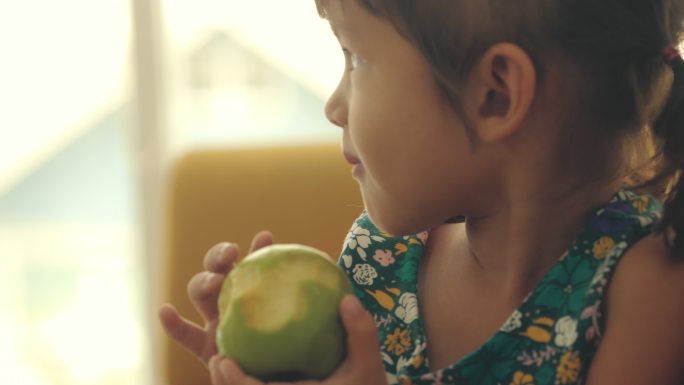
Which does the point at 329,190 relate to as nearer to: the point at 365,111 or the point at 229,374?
A: the point at 365,111

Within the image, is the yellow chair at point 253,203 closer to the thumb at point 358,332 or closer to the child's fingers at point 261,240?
the child's fingers at point 261,240

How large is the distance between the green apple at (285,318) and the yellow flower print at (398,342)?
21cm

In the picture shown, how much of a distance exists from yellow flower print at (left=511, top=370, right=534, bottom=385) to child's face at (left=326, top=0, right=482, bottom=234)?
0.17 meters

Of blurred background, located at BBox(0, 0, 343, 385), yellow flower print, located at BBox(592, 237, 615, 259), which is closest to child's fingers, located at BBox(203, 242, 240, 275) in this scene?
yellow flower print, located at BBox(592, 237, 615, 259)

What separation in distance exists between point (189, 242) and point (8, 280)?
1.28 metres

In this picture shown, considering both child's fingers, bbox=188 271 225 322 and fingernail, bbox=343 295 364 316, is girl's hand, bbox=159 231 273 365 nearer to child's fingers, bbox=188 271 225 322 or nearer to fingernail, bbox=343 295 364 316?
child's fingers, bbox=188 271 225 322

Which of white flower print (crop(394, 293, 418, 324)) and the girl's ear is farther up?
the girl's ear

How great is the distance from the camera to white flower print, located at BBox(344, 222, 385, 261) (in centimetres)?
106

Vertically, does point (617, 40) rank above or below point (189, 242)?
above

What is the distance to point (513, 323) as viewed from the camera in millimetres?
877

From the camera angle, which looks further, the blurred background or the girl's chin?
the blurred background

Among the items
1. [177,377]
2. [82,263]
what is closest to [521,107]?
[177,377]

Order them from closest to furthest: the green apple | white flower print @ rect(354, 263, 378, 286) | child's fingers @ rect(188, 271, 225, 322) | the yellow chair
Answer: the green apple, child's fingers @ rect(188, 271, 225, 322), white flower print @ rect(354, 263, 378, 286), the yellow chair

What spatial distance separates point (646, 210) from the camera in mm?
882
